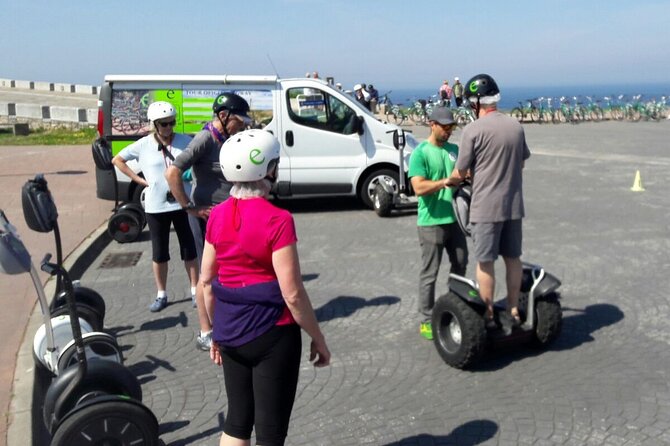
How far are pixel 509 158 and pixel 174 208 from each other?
2.93 metres

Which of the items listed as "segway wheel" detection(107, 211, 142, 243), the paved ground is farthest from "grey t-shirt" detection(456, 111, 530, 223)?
"segway wheel" detection(107, 211, 142, 243)

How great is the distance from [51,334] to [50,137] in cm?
2070

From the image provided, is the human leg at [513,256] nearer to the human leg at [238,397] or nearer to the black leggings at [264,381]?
the black leggings at [264,381]

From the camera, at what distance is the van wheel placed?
35.8 feet

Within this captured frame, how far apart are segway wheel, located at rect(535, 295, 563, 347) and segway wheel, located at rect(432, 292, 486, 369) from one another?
0.53m

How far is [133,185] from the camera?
10.7 metres

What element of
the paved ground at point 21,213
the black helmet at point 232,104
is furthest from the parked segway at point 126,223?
the black helmet at point 232,104

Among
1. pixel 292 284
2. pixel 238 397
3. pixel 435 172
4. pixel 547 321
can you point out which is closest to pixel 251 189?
pixel 292 284

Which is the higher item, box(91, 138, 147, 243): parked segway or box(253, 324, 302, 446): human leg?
box(253, 324, 302, 446): human leg

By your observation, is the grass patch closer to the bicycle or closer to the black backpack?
the bicycle

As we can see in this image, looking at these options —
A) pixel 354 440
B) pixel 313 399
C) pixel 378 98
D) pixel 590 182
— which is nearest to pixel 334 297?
pixel 313 399

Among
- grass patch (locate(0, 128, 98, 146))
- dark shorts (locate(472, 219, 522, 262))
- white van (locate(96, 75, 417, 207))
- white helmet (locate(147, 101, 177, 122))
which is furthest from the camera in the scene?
grass patch (locate(0, 128, 98, 146))

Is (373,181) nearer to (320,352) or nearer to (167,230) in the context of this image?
(167,230)

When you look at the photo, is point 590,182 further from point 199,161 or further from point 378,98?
point 378,98
